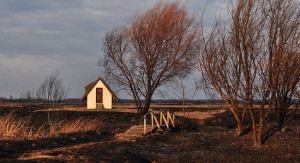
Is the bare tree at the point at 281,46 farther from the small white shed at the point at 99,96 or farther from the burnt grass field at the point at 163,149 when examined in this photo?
the small white shed at the point at 99,96

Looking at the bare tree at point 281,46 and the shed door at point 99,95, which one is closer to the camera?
the bare tree at point 281,46

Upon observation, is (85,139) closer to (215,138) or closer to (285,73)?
(215,138)

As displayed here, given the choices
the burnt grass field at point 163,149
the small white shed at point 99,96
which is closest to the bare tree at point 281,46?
the burnt grass field at point 163,149

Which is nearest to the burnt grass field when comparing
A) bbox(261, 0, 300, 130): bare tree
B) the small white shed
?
bbox(261, 0, 300, 130): bare tree

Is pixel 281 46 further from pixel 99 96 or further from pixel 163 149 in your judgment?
pixel 99 96

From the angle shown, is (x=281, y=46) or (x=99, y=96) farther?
(x=99, y=96)

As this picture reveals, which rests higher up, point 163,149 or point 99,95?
point 99,95

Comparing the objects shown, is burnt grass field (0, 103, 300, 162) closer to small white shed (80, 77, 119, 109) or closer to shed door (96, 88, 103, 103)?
small white shed (80, 77, 119, 109)

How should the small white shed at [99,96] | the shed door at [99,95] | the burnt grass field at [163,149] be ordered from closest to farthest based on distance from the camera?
the burnt grass field at [163,149]
the small white shed at [99,96]
the shed door at [99,95]

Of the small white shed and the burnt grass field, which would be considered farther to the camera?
the small white shed

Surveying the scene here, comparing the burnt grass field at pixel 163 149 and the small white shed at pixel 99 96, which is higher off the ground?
the small white shed at pixel 99 96

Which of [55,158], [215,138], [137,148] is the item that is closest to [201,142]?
[215,138]

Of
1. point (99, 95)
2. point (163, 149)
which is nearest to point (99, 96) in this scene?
point (99, 95)

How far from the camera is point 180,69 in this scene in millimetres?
23969
